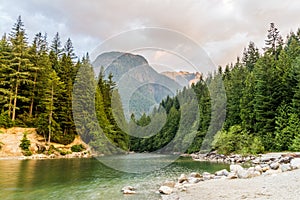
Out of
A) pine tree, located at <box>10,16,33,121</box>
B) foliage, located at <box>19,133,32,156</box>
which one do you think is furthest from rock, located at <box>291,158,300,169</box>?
pine tree, located at <box>10,16,33,121</box>

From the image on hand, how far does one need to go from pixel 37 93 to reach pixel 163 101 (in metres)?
21.4

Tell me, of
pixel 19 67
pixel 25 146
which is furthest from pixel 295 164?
pixel 19 67

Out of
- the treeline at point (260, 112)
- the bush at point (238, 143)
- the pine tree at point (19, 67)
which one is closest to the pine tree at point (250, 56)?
the treeline at point (260, 112)

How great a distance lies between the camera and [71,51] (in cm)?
6594

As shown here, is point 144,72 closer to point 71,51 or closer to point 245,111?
point 245,111

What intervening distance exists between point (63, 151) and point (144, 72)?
61.2 feet

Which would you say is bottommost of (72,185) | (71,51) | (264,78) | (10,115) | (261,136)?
(72,185)

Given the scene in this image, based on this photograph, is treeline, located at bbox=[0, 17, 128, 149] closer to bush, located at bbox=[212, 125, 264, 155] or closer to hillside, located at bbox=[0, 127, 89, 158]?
hillside, located at bbox=[0, 127, 89, 158]

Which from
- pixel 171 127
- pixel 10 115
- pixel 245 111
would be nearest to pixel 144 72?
pixel 245 111

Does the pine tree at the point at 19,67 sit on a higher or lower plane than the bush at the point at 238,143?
higher

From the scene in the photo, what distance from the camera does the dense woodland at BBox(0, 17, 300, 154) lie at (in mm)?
32875

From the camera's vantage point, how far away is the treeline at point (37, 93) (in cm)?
3902

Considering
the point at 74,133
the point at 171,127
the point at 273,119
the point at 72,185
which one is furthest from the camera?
the point at 171,127

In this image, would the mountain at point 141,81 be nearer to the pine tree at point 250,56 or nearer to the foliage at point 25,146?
the foliage at point 25,146
